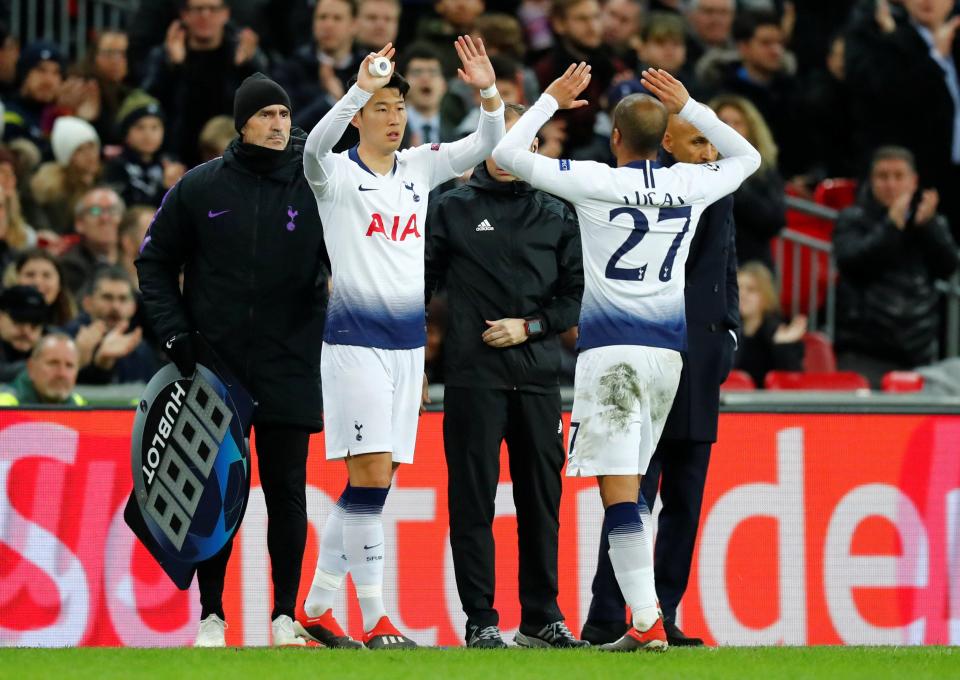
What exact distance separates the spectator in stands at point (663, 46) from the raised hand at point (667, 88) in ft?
21.1

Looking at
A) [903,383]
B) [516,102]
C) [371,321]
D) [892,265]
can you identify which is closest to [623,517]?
[371,321]

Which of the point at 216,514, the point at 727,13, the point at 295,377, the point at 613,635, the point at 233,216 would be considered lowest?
the point at 613,635

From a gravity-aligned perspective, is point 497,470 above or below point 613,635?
above

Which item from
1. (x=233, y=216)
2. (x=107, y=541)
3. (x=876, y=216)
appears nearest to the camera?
(x=233, y=216)

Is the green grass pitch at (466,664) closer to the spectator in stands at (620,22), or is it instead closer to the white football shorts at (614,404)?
the white football shorts at (614,404)

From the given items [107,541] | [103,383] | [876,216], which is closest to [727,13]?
[876,216]

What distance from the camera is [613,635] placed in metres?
8.48

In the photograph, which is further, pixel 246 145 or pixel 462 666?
pixel 246 145

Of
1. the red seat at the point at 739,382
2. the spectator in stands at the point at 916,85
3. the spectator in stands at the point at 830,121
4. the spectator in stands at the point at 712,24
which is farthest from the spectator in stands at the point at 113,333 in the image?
the spectator in stands at the point at 830,121

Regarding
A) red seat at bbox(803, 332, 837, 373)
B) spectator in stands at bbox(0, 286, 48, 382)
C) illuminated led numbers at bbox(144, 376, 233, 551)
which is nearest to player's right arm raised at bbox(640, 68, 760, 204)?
illuminated led numbers at bbox(144, 376, 233, 551)

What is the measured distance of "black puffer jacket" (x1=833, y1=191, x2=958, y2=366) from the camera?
43.2 ft

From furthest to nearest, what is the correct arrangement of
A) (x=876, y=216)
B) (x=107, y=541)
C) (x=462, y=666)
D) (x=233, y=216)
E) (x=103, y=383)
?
(x=876, y=216), (x=103, y=383), (x=107, y=541), (x=233, y=216), (x=462, y=666)

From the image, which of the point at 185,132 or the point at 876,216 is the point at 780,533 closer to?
the point at 876,216

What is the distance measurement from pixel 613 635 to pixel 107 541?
2887 millimetres
